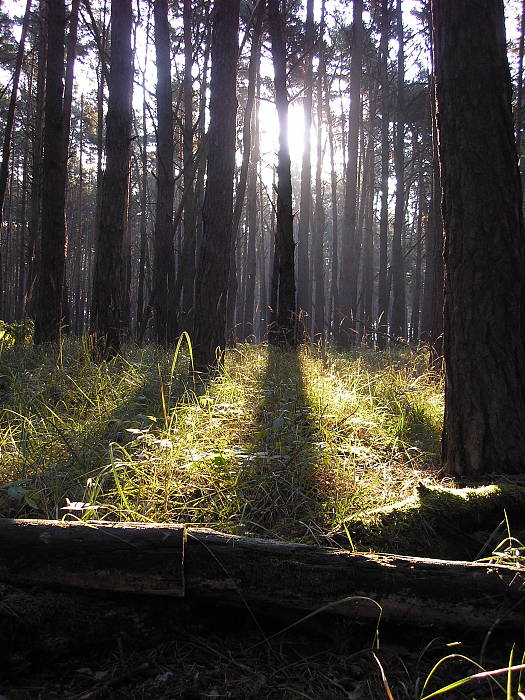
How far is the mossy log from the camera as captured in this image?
6.45 ft

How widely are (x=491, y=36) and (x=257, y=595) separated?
10.1 feet

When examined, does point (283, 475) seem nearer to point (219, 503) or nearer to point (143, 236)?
point (219, 503)

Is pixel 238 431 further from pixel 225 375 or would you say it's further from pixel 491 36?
pixel 491 36

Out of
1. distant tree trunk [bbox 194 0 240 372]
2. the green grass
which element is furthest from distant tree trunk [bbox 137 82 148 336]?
the green grass

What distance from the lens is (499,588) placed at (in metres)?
1.54

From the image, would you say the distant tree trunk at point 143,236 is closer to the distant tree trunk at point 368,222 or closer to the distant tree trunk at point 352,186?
the distant tree trunk at point 352,186

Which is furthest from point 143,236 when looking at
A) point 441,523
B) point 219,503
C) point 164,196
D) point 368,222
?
point 441,523

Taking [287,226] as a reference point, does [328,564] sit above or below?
below

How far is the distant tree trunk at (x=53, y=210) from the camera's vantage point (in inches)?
277

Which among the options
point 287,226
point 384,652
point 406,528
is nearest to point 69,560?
point 384,652

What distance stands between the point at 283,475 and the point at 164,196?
8683 mm

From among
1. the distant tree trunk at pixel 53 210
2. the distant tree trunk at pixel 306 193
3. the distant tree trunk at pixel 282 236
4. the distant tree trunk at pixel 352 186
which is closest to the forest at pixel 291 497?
the distant tree trunk at pixel 53 210

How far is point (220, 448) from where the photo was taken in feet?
8.70

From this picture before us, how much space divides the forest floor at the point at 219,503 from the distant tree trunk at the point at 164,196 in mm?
5008
